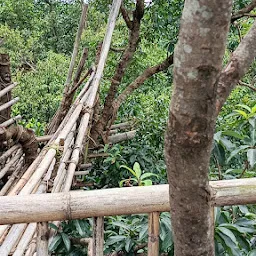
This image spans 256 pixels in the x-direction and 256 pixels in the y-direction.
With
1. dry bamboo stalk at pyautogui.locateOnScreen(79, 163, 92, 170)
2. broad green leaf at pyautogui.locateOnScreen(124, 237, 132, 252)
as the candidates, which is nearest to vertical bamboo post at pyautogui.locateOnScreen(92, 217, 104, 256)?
broad green leaf at pyautogui.locateOnScreen(124, 237, 132, 252)

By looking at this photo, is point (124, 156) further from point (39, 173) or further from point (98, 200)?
point (98, 200)

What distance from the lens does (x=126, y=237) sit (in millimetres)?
886

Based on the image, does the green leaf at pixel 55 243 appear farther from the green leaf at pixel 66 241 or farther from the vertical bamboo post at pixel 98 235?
the vertical bamboo post at pixel 98 235

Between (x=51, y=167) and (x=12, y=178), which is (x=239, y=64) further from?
(x=12, y=178)

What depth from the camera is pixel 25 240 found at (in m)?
1.04

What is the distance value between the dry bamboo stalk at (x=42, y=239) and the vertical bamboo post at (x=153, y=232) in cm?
19

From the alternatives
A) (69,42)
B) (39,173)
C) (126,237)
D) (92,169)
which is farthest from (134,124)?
(69,42)

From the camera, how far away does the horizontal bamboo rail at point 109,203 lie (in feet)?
2.13

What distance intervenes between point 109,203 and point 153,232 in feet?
0.33

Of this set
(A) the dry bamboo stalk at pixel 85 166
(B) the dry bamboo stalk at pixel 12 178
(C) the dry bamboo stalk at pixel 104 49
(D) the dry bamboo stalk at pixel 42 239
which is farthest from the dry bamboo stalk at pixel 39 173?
(C) the dry bamboo stalk at pixel 104 49

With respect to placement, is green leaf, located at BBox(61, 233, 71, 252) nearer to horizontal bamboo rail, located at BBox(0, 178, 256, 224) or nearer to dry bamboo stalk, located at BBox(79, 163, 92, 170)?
horizontal bamboo rail, located at BBox(0, 178, 256, 224)

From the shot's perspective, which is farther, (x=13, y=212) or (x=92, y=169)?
(x=92, y=169)

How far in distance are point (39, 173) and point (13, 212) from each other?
2.16ft

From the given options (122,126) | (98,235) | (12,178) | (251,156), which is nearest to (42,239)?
(98,235)
